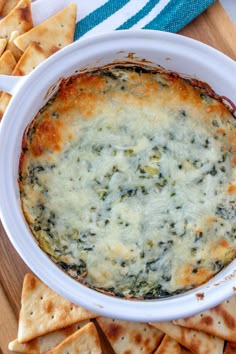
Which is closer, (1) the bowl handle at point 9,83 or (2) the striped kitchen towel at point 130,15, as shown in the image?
(1) the bowl handle at point 9,83

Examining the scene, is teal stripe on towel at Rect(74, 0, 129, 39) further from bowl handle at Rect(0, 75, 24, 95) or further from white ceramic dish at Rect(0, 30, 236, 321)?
bowl handle at Rect(0, 75, 24, 95)

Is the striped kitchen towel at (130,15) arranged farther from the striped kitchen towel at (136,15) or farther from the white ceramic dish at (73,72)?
the white ceramic dish at (73,72)

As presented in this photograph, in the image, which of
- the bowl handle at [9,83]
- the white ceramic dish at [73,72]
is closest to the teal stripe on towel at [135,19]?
the white ceramic dish at [73,72]

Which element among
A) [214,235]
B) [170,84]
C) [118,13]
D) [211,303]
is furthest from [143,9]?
[211,303]

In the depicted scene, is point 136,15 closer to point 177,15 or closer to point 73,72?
point 177,15

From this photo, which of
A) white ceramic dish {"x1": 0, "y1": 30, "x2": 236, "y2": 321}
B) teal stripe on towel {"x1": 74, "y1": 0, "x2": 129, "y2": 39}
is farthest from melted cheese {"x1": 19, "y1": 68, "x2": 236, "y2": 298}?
teal stripe on towel {"x1": 74, "y1": 0, "x2": 129, "y2": 39}

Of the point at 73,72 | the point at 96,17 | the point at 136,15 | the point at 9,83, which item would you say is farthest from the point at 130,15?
the point at 9,83
